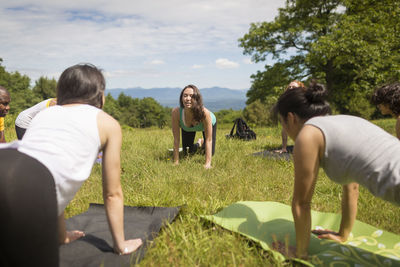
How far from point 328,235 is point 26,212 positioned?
226 centimetres

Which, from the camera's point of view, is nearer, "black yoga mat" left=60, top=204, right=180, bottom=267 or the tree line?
"black yoga mat" left=60, top=204, right=180, bottom=267

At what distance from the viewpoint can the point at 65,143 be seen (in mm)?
1714

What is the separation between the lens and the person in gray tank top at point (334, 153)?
183 centimetres

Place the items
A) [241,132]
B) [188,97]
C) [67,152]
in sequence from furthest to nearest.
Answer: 1. [241,132]
2. [188,97]
3. [67,152]

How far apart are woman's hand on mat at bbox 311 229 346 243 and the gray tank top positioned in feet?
2.33

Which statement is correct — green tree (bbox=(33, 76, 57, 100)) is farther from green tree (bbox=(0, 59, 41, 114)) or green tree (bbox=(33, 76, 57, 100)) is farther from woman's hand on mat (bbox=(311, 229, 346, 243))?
woman's hand on mat (bbox=(311, 229, 346, 243))

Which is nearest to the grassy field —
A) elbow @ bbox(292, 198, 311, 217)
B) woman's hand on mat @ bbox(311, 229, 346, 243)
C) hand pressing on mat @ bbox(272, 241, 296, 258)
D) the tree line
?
hand pressing on mat @ bbox(272, 241, 296, 258)

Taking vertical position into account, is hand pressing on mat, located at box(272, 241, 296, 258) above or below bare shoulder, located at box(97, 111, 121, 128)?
below

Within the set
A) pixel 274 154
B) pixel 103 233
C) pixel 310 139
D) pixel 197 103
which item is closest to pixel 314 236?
pixel 310 139

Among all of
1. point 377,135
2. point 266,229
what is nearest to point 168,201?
point 266,229

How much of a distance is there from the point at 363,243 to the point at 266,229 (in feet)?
2.59

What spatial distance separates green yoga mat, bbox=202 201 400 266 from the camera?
219 centimetres

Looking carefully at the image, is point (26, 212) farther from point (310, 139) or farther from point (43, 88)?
point (43, 88)

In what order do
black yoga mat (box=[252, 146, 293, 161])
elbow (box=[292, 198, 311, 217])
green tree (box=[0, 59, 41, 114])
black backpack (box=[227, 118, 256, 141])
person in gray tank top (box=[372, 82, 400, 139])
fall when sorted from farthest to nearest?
1. green tree (box=[0, 59, 41, 114])
2. black backpack (box=[227, 118, 256, 141])
3. black yoga mat (box=[252, 146, 293, 161])
4. person in gray tank top (box=[372, 82, 400, 139])
5. elbow (box=[292, 198, 311, 217])
